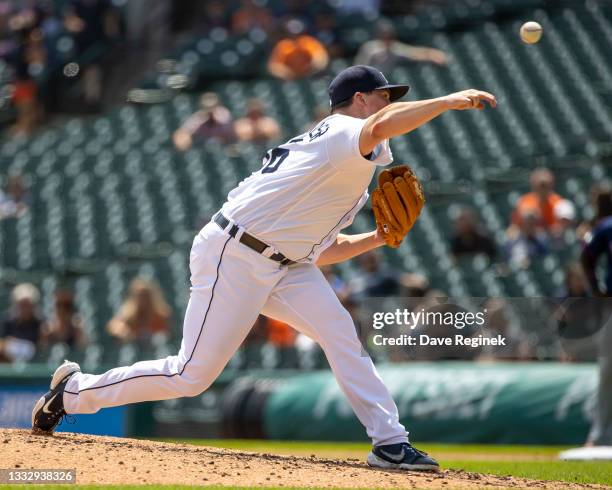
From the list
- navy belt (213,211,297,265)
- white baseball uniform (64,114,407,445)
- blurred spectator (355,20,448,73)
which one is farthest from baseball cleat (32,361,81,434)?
blurred spectator (355,20,448,73)

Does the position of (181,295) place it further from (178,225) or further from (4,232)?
(4,232)

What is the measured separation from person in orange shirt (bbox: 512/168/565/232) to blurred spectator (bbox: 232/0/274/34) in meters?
6.28

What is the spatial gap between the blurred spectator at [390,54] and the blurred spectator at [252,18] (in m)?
2.21

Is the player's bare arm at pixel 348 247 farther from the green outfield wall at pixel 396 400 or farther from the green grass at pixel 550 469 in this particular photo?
the green outfield wall at pixel 396 400

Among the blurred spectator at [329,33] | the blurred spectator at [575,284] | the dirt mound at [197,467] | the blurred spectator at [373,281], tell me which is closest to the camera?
the dirt mound at [197,467]

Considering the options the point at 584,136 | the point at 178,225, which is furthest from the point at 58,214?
the point at 584,136

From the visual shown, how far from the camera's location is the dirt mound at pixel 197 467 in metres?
4.49

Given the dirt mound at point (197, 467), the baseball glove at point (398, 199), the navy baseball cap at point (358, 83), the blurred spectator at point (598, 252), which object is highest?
the navy baseball cap at point (358, 83)

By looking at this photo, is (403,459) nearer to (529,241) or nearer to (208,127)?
(529,241)

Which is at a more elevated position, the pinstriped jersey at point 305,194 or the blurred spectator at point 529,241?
the pinstriped jersey at point 305,194

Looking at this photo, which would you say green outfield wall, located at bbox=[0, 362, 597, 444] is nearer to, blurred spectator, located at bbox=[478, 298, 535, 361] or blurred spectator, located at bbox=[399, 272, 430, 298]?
blurred spectator, located at bbox=[478, 298, 535, 361]

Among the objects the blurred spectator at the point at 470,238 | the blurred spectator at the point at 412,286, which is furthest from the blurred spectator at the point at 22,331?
the blurred spectator at the point at 470,238

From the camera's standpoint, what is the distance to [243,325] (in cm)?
487

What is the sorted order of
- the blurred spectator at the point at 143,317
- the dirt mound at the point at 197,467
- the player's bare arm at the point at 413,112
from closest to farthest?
the player's bare arm at the point at 413,112 < the dirt mound at the point at 197,467 < the blurred spectator at the point at 143,317
